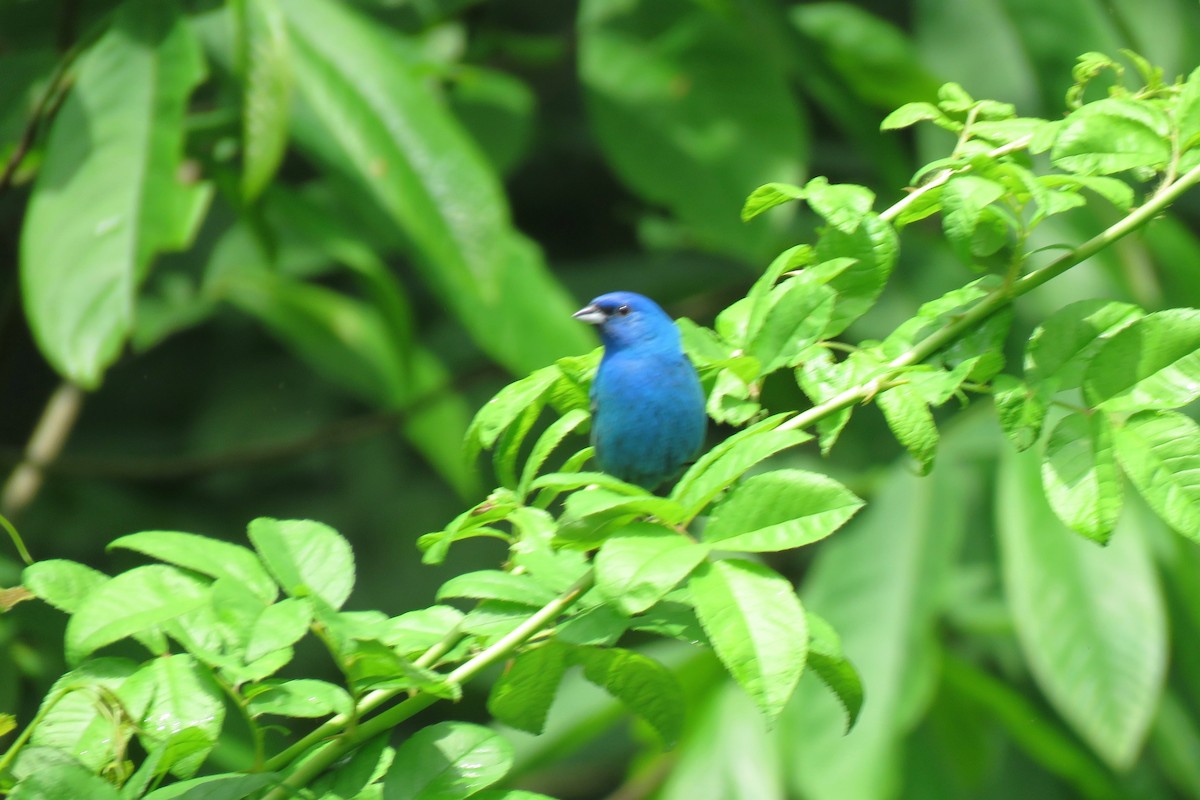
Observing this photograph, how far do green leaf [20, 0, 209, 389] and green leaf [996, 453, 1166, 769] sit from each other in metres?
1.48

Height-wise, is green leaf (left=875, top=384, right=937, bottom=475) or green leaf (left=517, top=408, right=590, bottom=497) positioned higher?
green leaf (left=517, top=408, right=590, bottom=497)

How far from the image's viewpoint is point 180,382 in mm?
4484

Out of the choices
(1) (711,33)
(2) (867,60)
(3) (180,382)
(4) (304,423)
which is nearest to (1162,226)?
(2) (867,60)

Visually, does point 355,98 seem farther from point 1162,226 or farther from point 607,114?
point 1162,226

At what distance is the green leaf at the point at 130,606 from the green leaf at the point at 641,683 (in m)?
0.31

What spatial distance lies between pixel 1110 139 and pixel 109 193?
1.35 meters

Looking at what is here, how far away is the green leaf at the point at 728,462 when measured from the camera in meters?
0.98

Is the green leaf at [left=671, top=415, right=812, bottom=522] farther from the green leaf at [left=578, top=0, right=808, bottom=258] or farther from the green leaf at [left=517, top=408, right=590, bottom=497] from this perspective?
the green leaf at [left=578, top=0, right=808, bottom=258]

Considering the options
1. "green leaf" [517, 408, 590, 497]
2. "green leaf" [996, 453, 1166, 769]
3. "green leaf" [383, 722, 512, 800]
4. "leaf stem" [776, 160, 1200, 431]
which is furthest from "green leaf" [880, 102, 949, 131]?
"green leaf" [996, 453, 1166, 769]

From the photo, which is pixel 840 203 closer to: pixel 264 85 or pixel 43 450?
pixel 264 85

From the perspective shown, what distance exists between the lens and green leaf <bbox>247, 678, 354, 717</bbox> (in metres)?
0.99

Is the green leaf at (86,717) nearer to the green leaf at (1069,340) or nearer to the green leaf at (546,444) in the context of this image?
the green leaf at (546,444)

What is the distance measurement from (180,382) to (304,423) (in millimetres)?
497

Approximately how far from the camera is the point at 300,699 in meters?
1.00
